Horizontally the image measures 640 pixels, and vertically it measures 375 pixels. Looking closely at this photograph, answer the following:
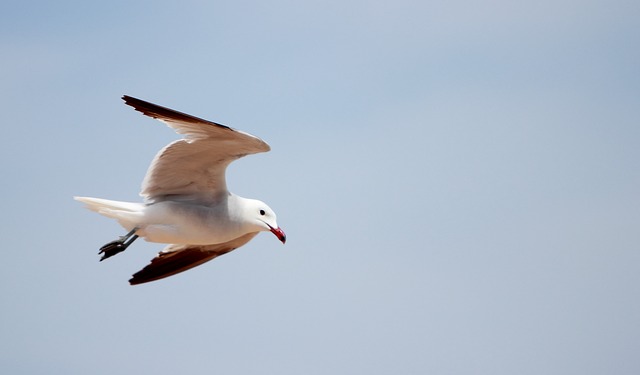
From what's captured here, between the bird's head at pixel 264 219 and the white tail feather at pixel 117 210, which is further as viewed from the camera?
the bird's head at pixel 264 219

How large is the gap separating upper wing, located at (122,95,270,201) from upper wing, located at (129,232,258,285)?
1.28 metres

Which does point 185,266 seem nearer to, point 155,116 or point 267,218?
point 267,218

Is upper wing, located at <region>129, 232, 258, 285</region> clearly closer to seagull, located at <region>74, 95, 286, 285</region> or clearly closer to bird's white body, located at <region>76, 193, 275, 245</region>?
seagull, located at <region>74, 95, 286, 285</region>

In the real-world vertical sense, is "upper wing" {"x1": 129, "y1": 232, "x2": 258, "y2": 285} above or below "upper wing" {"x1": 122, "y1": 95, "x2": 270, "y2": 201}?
below

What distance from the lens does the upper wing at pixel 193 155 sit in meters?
13.7

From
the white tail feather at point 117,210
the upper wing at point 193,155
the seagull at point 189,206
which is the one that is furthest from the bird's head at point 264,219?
the white tail feather at point 117,210

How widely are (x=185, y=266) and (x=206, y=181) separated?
175 cm

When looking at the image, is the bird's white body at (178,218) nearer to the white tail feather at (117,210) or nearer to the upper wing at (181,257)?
the white tail feather at (117,210)

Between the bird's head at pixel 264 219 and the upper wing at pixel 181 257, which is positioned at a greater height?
the bird's head at pixel 264 219

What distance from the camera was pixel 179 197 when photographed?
49.7ft

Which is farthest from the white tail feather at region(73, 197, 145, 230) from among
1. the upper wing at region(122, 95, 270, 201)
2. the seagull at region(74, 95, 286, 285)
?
the upper wing at region(122, 95, 270, 201)

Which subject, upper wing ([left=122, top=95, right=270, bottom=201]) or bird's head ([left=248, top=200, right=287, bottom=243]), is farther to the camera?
bird's head ([left=248, top=200, right=287, bottom=243])

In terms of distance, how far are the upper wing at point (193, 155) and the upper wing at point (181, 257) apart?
128cm

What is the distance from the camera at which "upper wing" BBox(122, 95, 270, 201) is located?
1372cm
